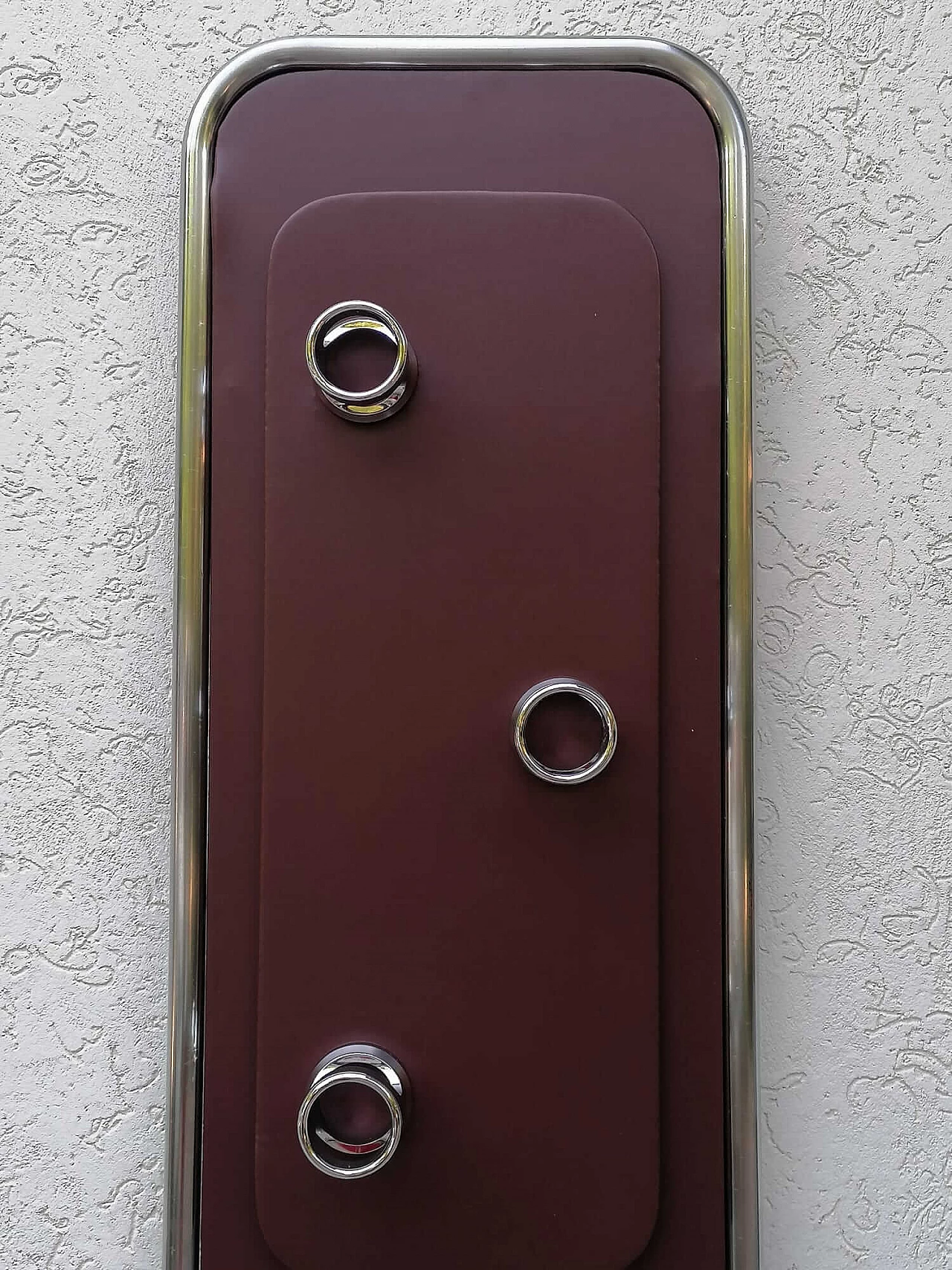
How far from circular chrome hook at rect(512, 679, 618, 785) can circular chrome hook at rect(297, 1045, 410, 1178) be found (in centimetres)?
16

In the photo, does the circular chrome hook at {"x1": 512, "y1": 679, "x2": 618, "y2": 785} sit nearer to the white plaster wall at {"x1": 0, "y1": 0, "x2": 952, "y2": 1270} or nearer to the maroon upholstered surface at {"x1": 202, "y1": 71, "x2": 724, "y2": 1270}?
the maroon upholstered surface at {"x1": 202, "y1": 71, "x2": 724, "y2": 1270}

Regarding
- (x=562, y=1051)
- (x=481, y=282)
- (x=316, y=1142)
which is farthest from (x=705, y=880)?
(x=481, y=282)

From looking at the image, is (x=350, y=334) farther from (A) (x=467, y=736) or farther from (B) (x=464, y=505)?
(A) (x=467, y=736)

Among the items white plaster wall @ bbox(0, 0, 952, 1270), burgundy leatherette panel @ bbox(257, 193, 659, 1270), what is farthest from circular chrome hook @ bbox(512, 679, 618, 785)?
white plaster wall @ bbox(0, 0, 952, 1270)

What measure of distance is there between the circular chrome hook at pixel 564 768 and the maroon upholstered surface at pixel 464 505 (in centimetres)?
1

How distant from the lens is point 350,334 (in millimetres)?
372

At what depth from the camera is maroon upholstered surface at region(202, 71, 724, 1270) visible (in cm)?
38

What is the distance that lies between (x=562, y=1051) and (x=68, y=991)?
10.8 inches

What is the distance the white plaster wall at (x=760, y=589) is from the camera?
41 centimetres

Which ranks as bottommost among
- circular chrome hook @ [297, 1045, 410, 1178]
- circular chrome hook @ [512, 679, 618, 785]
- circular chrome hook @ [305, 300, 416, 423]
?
circular chrome hook @ [297, 1045, 410, 1178]

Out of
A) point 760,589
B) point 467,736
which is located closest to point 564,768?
point 467,736

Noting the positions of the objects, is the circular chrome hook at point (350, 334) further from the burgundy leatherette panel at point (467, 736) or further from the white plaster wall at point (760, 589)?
the white plaster wall at point (760, 589)

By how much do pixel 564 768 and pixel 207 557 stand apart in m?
0.22

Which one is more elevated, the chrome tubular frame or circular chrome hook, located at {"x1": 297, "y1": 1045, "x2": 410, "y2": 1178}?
the chrome tubular frame
